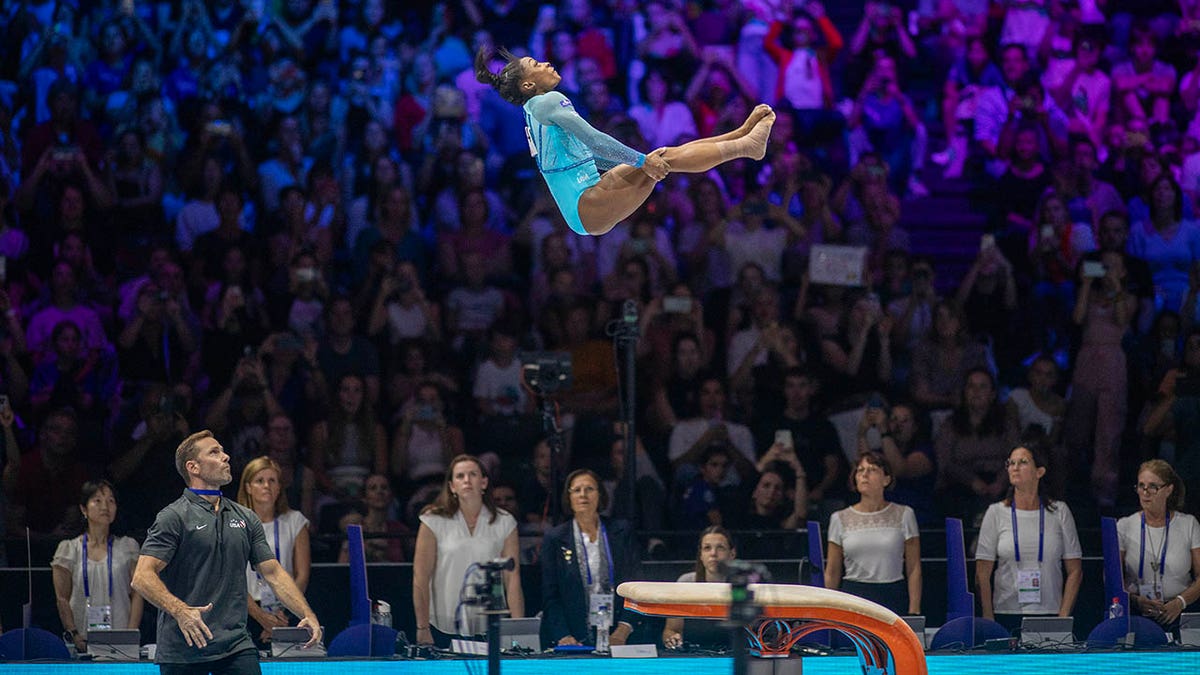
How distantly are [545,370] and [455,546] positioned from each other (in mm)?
1084

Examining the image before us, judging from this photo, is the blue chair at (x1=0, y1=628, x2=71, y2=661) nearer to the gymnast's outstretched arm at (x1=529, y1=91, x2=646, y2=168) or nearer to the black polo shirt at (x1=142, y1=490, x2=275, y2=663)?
the black polo shirt at (x1=142, y1=490, x2=275, y2=663)

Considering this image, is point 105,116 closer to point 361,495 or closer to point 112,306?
point 112,306

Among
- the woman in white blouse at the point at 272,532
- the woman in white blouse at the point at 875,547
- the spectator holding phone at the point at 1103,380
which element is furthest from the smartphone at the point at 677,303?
the woman in white blouse at the point at 272,532

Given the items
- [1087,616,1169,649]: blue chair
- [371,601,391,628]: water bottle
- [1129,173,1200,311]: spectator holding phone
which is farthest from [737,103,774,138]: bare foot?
[1129,173,1200,311]: spectator holding phone

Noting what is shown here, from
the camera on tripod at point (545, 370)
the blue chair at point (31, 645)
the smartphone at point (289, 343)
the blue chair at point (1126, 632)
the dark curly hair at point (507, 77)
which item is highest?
the dark curly hair at point (507, 77)

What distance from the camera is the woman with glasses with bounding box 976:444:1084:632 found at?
782cm

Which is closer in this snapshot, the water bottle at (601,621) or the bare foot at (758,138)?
the bare foot at (758,138)

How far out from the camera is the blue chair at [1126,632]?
7199 millimetres

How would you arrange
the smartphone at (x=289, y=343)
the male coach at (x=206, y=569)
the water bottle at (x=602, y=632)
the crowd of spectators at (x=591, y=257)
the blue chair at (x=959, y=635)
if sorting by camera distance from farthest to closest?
the smartphone at (x=289, y=343)
the crowd of spectators at (x=591, y=257)
the blue chair at (x=959, y=635)
the water bottle at (x=602, y=632)
the male coach at (x=206, y=569)

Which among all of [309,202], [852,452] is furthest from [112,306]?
[852,452]

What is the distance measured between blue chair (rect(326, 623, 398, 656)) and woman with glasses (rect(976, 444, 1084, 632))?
3.19 m

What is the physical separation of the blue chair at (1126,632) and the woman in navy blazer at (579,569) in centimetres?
232

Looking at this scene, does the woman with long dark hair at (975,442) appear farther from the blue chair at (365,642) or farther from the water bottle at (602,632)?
the blue chair at (365,642)

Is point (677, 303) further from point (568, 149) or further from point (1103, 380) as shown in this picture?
point (568, 149)
